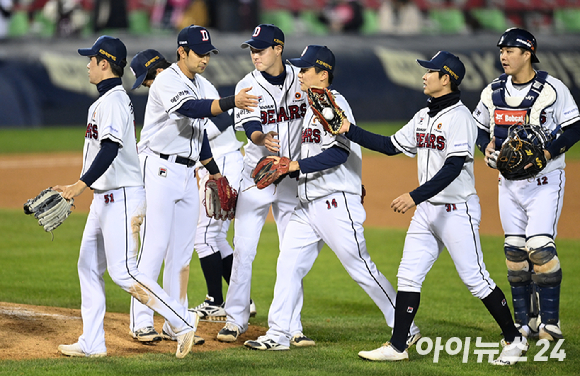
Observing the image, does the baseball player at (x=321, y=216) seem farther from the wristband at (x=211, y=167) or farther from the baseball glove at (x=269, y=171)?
the wristband at (x=211, y=167)

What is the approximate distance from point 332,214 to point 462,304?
7.85ft

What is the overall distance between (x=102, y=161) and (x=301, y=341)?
195cm

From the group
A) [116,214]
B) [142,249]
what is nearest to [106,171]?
[116,214]

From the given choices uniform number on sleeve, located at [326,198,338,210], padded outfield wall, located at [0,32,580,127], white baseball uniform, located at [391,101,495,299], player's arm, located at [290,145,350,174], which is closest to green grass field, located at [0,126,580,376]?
white baseball uniform, located at [391,101,495,299]

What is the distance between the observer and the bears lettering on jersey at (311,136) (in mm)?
5355

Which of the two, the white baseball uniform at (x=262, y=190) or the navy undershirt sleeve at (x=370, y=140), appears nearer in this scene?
the navy undershirt sleeve at (x=370, y=140)

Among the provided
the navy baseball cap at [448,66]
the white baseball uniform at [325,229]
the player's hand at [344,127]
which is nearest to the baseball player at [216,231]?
the white baseball uniform at [325,229]

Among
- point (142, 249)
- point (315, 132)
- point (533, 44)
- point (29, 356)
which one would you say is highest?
point (533, 44)

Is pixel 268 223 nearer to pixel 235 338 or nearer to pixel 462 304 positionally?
pixel 462 304

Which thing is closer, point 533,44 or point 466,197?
point 466,197

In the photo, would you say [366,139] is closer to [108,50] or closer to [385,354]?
[385,354]

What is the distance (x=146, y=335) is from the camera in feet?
17.8

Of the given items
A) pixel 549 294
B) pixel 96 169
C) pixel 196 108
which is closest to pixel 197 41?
pixel 196 108

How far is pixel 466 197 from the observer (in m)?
4.99
